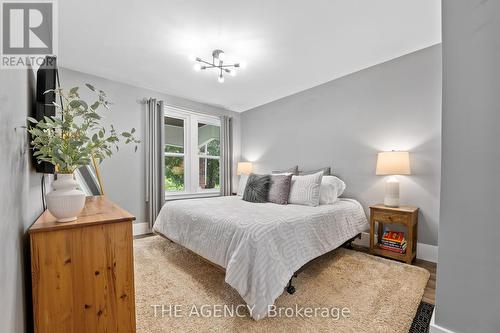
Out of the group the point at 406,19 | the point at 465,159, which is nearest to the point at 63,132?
the point at 465,159

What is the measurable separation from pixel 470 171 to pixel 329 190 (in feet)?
5.85

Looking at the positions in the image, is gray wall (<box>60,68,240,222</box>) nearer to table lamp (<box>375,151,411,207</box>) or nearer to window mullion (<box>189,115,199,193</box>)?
window mullion (<box>189,115,199,193</box>)

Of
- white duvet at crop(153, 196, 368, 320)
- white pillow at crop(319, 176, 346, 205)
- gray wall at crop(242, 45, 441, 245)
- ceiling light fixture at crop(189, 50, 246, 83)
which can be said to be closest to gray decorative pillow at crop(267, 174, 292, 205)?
white pillow at crop(319, 176, 346, 205)

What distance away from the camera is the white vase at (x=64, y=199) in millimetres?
928

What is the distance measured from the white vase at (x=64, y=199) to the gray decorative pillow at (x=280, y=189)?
7.12 feet

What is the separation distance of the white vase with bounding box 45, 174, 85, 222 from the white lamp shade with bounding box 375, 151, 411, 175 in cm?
287

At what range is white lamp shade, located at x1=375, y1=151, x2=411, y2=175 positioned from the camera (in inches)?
97.3

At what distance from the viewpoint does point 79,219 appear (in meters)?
1.01

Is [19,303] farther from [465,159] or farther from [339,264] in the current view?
[339,264]

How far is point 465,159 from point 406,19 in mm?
1693

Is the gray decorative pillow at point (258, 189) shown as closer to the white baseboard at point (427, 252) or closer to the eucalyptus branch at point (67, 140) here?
the white baseboard at point (427, 252)

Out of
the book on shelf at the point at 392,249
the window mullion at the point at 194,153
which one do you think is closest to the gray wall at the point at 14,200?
the book on shelf at the point at 392,249

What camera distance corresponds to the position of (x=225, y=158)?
15.4 feet

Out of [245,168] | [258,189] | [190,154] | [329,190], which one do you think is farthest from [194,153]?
[329,190]
